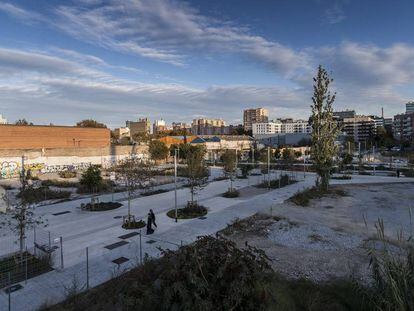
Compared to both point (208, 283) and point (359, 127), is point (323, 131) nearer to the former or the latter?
point (208, 283)

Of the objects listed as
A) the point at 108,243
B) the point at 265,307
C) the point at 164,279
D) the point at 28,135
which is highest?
the point at 28,135

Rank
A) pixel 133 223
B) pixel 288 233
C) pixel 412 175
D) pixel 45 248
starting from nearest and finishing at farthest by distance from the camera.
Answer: pixel 45 248
pixel 288 233
pixel 133 223
pixel 412 175

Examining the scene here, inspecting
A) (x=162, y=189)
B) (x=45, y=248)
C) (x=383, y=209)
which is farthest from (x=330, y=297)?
(x=162, y=189)

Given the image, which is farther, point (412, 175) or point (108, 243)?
point (412, 175)

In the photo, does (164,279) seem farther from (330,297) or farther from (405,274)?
(330,297)

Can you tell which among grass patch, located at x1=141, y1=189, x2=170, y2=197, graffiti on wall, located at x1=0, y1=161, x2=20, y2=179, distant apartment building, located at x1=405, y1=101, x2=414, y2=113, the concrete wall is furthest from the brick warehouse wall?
distant apartment building, located at x1=405, y1=101, x2=414, y2=113

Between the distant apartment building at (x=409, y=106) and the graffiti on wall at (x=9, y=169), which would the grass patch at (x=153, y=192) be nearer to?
the graffiti on wall at (x=9, y=169)

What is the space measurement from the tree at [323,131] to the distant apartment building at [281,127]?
14366cm

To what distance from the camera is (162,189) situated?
27.2m

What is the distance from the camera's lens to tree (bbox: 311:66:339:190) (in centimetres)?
2589

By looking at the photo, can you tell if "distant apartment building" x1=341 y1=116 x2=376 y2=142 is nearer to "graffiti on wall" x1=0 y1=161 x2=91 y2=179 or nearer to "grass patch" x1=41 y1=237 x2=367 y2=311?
"graffiti on wall" x1=0 y1=161 x2=91 y2=179

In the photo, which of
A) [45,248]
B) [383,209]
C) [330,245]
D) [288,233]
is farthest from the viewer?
[383,209]

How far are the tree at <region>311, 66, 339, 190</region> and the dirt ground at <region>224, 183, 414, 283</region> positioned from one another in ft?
10.4

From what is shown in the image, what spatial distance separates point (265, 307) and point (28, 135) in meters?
58.4
